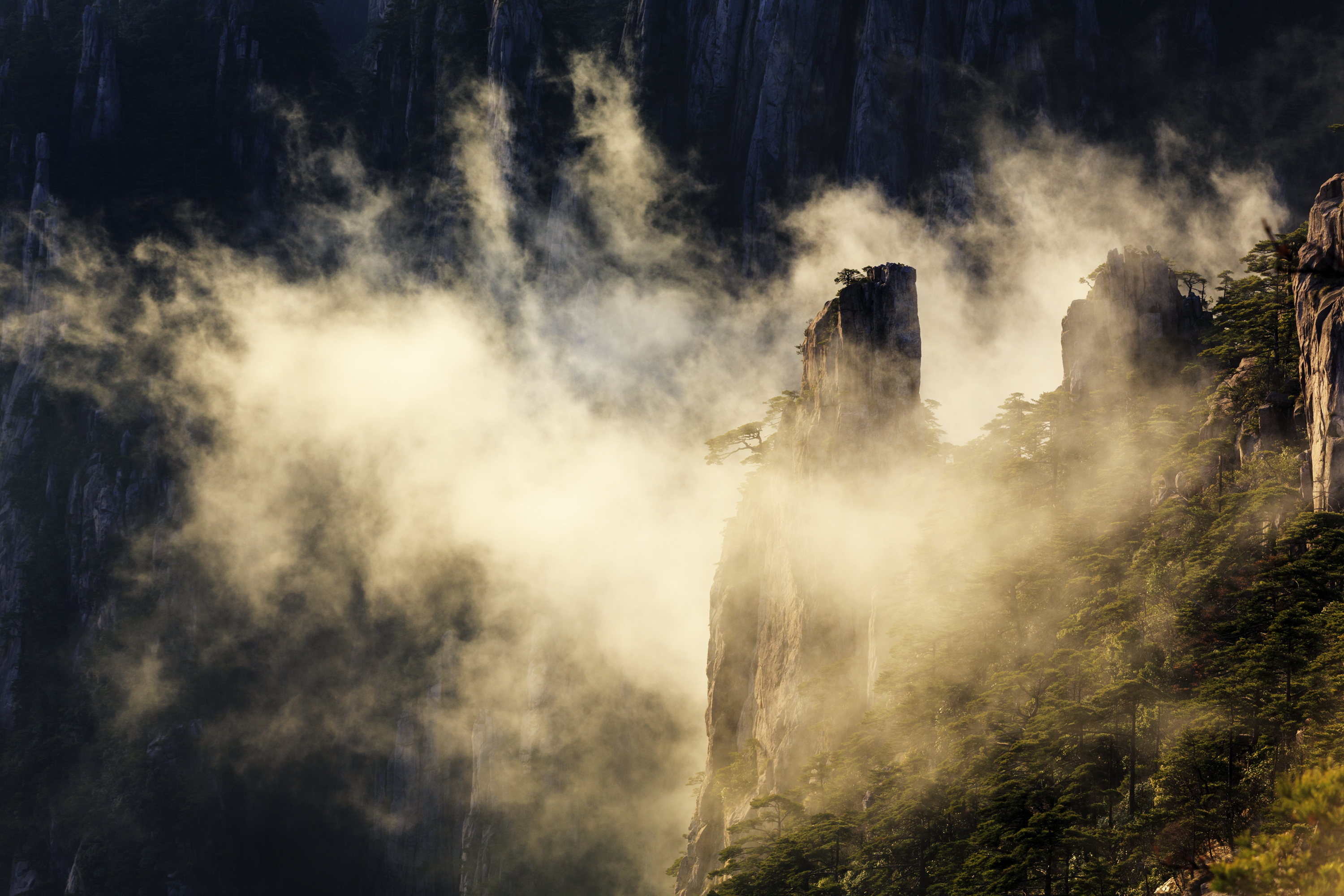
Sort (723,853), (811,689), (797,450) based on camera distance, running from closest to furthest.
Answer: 1. (723,853)
2. (811,689)
3. (797,450)

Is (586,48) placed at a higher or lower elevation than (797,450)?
higher

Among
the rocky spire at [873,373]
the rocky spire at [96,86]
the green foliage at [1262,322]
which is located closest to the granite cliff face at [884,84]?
the green foliage at [1262,322]

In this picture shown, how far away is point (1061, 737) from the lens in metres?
31.7

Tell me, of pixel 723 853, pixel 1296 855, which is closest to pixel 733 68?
pixel 723 853

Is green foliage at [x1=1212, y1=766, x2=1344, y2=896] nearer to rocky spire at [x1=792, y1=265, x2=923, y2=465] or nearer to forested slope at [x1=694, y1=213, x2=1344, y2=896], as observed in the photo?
forested slope at [x1=694, y1=213, x2=1344, y2=896]

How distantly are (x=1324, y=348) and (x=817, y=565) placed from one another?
75.0 feet

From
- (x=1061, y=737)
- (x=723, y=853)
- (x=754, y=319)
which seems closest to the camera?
(x=1061, y=737)

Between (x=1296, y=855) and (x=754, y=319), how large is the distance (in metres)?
73.6

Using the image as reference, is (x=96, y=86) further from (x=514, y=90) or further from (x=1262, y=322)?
(x=1262, y=322)

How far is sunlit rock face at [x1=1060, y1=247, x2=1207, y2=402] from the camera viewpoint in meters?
47.6

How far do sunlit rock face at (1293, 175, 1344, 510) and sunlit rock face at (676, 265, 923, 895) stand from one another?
17.4m

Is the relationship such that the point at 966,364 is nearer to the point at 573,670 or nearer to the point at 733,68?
the point at 733,68

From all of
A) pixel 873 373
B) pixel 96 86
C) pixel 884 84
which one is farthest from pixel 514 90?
pixel 873 373

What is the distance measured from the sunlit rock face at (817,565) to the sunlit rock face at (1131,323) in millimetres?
8285
